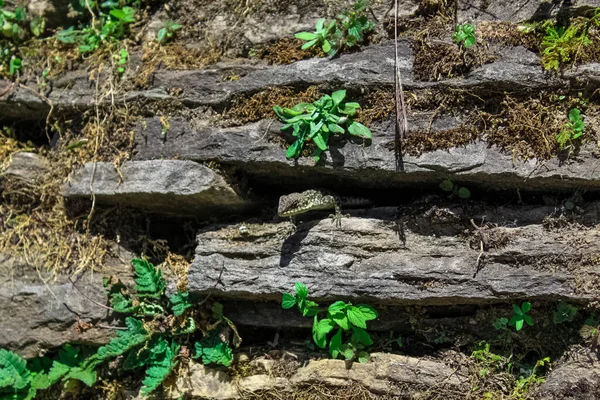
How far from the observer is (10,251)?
6422 mm

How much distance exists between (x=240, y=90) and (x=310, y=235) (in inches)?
59.8

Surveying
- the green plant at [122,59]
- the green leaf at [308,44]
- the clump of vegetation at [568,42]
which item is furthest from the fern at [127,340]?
the clump of vegetation at [568,42]

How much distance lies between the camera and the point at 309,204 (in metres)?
5.28

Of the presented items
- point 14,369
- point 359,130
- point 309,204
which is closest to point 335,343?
point 309,204

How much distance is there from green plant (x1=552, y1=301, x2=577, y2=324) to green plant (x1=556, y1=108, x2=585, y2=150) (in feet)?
4.13

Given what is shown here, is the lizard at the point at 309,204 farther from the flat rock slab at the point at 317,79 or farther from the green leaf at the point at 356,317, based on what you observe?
the flat rock slab at the point at 317,79

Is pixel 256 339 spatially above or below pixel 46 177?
below

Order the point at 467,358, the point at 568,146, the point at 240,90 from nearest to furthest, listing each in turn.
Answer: the point at 568,146 → the point at 467,358 → the point at 240,90

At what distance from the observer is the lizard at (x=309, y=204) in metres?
5.29

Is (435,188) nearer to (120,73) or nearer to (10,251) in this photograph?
(120,73)

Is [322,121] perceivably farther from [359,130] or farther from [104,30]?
[104,30]

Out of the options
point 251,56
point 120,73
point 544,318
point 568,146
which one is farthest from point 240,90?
point 544,318

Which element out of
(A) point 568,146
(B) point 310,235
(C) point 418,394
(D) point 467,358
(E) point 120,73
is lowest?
(C) point 418,394

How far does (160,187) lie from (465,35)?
3.06 meters
